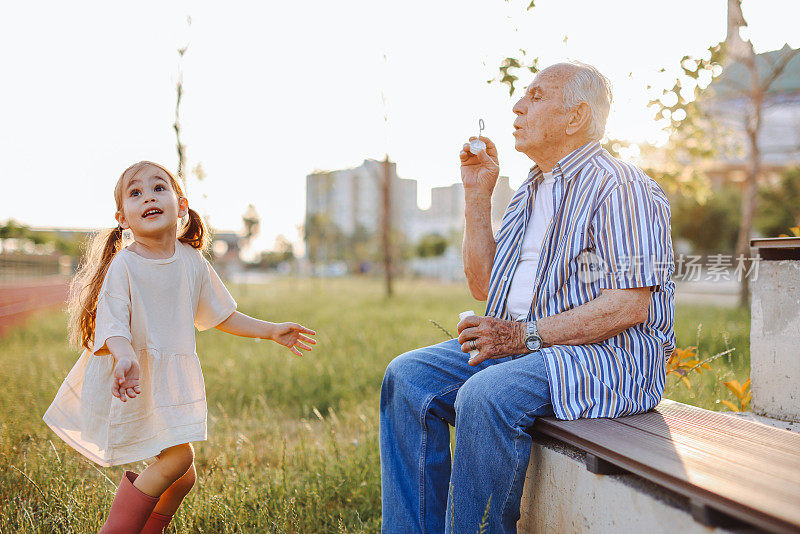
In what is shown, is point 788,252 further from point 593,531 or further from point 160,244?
point 160,244

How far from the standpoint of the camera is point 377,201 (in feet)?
119

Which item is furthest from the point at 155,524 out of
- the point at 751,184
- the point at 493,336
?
the point at 751,184

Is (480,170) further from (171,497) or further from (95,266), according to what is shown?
(171,497)

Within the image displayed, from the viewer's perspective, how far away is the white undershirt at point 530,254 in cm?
229

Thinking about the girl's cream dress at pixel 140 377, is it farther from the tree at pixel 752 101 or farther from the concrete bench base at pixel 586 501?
the tree at pixel 752 101

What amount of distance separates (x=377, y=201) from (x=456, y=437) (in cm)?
3471

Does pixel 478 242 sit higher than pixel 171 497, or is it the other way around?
pixel 478 242

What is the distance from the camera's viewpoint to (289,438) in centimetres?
388

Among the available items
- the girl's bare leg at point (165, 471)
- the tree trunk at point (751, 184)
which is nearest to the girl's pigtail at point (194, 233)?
the girl's bare leg at point (165, 471)

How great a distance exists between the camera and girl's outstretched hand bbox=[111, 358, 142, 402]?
6.08 feet

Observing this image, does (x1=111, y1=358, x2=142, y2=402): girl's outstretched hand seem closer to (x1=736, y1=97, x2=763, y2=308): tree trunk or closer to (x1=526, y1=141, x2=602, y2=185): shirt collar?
(x1=526, y1=141, x2=602, y2=185): shirt collar

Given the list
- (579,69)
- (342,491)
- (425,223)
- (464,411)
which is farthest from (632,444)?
(425,223)

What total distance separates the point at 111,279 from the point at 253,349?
4651mm

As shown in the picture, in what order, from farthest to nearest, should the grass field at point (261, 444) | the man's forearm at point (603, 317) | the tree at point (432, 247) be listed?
the tree at point (432, 247)
the grass field at point (261, 444)
the man's forearm at point (603, 317)
